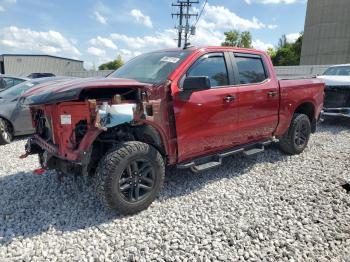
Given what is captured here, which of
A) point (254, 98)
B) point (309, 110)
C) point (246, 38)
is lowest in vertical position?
point (309, 110)

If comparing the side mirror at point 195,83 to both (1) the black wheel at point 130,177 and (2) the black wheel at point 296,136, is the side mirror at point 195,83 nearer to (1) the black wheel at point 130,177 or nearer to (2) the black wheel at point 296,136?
(1) the black wheel at point 130,177

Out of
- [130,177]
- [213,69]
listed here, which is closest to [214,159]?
[213,69]

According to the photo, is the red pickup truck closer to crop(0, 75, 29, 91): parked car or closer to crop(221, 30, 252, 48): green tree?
crop(0, 75, 29, 91): parked car

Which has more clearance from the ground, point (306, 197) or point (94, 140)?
point (94, 140)

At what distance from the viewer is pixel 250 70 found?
4859 mm

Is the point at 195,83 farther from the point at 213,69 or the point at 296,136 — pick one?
the point at 296,136

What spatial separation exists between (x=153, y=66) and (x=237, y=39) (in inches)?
2046

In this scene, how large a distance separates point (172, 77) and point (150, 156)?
3.23 feet

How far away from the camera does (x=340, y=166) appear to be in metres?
5.33

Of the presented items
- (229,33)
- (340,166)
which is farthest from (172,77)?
(229,33)

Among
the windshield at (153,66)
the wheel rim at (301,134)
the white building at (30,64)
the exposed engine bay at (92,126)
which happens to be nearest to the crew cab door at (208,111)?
the windshield at (153,66)

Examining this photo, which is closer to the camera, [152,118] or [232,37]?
[152,118]

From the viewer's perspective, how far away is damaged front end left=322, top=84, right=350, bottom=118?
8.70 meters

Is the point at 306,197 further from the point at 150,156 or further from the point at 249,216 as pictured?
the point at 150,156
